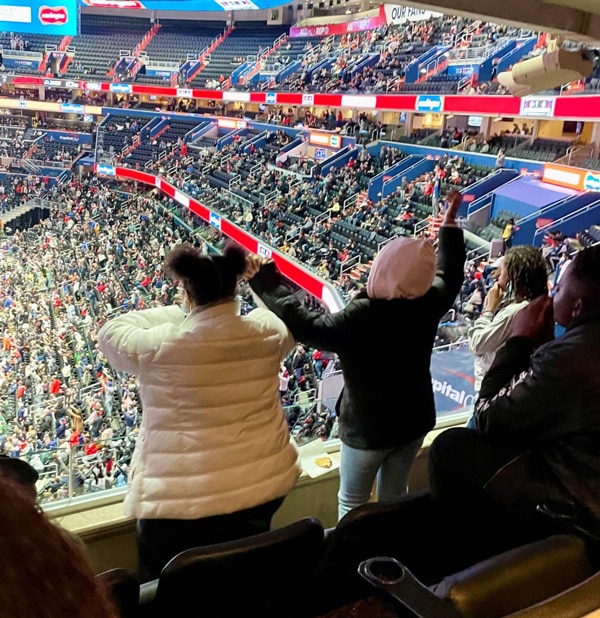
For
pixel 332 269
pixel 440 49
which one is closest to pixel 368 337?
pixel 332 269

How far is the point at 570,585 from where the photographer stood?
2.28 ft

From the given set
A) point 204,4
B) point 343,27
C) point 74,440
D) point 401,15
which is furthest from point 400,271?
point 343,27

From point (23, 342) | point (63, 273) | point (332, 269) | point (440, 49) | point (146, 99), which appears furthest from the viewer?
point (146, 99)

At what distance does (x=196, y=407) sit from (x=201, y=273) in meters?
0.22

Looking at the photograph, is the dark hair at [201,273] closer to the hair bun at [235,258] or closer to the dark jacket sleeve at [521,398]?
the hair bun at [235,258]

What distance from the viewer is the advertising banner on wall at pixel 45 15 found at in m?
15.0

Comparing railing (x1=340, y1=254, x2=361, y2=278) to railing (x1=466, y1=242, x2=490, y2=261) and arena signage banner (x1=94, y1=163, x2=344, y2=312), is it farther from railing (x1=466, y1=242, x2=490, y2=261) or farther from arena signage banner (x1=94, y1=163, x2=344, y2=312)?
railing (x1=466, y1=242, x2=490, y2=261)

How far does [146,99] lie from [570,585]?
74.3 feet

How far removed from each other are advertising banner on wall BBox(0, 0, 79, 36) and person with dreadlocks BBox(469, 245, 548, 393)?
16207mm

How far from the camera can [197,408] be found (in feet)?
3.24

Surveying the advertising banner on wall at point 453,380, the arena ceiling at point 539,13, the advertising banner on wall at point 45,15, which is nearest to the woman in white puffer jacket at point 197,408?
the arena ceiling at point 539,13

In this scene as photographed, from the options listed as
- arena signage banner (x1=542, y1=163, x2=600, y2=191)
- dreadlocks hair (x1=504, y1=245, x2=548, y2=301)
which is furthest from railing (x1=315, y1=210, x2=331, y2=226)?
dreadlocks hair (x1=504, y1=245, x2=548, y2=301)

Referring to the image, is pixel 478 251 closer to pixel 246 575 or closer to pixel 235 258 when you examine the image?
pixel 235 258

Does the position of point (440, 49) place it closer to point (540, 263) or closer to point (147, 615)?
point (540, 263)
